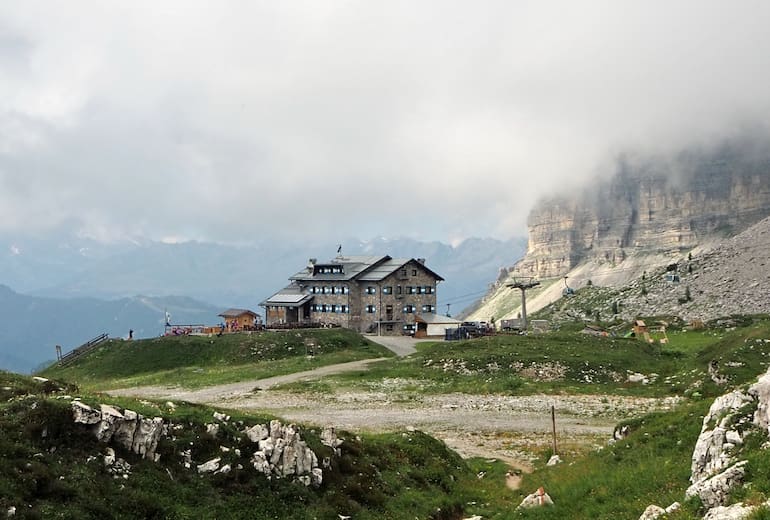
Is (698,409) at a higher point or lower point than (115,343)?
lower

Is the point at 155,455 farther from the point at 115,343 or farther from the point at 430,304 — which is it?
the point at 430,304

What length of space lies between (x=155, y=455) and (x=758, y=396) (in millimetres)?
20330

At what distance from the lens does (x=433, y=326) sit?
103625 millimetres

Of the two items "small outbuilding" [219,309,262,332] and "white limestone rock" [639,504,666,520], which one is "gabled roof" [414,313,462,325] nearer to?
"small outbuilding" [219,309,262,332]

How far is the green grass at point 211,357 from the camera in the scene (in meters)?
66.4

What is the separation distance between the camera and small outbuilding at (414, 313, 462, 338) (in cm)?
10244

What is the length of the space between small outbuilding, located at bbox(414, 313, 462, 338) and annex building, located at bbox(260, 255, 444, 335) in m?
1.82

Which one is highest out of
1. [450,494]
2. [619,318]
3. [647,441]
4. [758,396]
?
[619,318]

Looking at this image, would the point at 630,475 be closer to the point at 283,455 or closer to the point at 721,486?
the point at 721,486

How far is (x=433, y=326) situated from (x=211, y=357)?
40.4 meters

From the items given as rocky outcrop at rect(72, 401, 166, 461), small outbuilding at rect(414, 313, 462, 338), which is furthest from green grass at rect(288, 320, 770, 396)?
rocky outcrop at rect(72, 401, 166, 461)

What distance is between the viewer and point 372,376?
197ft

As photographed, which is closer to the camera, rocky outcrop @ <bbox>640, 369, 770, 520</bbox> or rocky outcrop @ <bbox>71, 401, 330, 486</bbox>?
rocky outcrop @ <bbox>640, 369, 770, 520</bbox>

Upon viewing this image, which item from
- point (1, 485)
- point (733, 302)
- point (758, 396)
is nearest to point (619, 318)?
point (733, 302)
